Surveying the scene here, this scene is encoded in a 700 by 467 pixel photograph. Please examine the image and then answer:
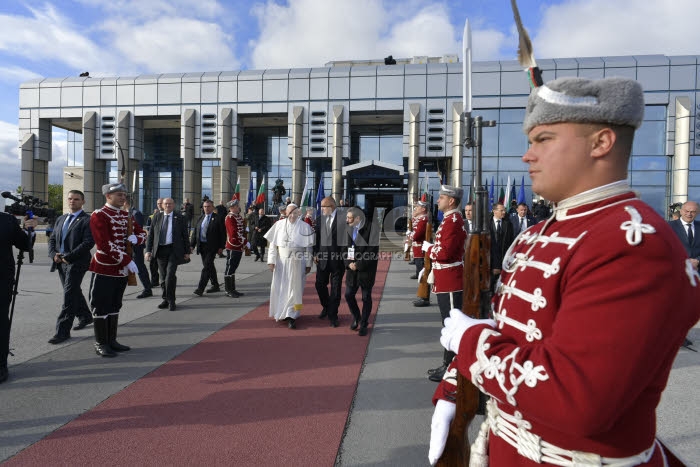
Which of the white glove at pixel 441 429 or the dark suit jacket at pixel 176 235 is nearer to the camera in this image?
the white glove at pixel 441 429

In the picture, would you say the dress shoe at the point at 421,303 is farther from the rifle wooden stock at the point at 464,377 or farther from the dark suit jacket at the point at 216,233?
the rifle wooden stock at the point at 464,377

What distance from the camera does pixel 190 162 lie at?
2934cm

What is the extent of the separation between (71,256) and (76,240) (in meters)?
0.35

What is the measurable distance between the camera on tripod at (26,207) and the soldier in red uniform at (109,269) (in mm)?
571

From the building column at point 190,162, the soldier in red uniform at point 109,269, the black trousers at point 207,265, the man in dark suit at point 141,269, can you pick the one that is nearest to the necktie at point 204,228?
the black trousers at point 207,265

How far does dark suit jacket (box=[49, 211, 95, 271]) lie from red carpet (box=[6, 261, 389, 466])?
2.15m

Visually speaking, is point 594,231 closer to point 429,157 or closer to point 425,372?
point 425,372

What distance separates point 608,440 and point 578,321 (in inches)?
15.4

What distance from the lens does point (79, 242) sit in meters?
6.03

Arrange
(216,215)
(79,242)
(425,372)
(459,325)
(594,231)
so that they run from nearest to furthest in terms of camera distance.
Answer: (594,231)
(459,325)
(425,372)
(79,242)
(216,215)

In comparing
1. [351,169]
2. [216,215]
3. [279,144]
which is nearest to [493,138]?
[351,169]

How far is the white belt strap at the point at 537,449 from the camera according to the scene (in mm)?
1076

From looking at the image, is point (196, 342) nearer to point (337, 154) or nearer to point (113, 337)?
point (113, 337)

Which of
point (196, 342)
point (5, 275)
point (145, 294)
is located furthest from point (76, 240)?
point (145, 294)
